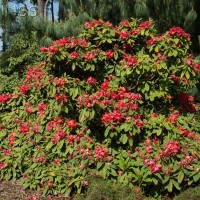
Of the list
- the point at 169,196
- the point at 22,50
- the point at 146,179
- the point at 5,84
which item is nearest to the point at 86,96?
the point at 146,179

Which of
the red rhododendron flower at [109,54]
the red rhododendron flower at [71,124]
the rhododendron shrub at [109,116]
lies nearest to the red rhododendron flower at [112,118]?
the rhododendron shrub at [109,116]

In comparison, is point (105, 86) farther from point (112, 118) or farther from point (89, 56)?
point (112, 118)

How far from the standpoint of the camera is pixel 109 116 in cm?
403

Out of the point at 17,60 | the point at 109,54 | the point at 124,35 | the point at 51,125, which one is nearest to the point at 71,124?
the point at 51,125

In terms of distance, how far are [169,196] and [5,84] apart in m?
4.09

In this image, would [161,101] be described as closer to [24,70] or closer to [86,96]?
[86,96]

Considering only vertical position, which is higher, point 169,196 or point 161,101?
point 161,101

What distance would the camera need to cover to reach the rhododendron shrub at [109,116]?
4035mm

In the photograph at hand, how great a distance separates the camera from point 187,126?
4.48 meters

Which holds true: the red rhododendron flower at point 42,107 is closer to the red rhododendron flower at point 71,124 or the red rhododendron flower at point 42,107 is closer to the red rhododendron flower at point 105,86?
the red rhododendron flower at point 71,124

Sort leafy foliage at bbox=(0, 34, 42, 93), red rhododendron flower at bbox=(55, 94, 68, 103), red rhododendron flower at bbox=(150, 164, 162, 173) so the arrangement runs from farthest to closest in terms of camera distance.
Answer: leafy foliage at bbox=(0, 34, 42, 93) < red rhododendron flower at bbox=(55, 94, 68, 103) < red rhododendron flower at bbox=(150, 164, 162, 173)

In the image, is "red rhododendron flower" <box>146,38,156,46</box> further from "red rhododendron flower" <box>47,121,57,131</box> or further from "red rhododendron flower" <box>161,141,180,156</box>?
"red rhododendron flower" <box>47,121,57,131</box>

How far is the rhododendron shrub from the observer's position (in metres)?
4.04

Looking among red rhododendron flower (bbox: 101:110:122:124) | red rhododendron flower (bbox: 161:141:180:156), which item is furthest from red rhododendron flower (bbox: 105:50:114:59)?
red rhododendron flower (bbox: 161:141:180:156)
